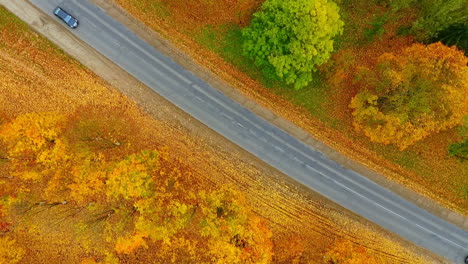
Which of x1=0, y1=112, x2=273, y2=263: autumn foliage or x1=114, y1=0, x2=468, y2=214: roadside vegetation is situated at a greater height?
x1=114, y1=0, x2=468, y2=214: roadside vegetation

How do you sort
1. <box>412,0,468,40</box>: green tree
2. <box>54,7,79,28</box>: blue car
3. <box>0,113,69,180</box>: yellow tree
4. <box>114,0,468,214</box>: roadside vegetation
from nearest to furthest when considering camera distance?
<box>412,0,468,40</box>: green tree, <box>114,0,468,214</box>: roadside vegetation, <box>0,113,69,180</box>: yellow tree, <box>54,7,79,28</box>: blue car

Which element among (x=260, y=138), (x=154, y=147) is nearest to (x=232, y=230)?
(x=260, y=138)

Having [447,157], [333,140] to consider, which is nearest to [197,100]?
[333,140]

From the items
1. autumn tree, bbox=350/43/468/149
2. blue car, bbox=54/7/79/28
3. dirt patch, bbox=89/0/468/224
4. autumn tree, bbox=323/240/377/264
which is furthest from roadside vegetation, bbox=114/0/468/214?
autumn tree, bbox=323/240/377/264

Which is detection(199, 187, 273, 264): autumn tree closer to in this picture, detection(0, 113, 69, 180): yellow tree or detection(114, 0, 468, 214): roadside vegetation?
detection(114, 0, 468, 214): roadside vegetation

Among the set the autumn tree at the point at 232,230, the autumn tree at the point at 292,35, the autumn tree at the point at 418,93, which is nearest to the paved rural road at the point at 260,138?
the autumn tree at the point at 232,230

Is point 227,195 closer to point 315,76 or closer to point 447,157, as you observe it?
point 315,76

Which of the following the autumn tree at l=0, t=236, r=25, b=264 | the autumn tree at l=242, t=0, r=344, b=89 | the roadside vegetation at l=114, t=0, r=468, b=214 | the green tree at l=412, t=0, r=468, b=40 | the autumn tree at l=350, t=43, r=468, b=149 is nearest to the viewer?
the green tree at l=412, t=0, r=468, b=40
